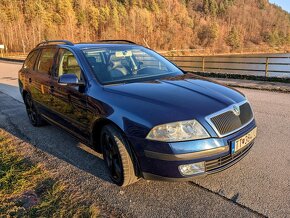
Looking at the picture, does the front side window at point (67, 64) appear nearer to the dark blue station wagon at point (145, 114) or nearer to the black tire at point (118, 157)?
the dark blue station wagon at point (145, 114)

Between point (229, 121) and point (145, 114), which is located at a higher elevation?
point (145, 114)

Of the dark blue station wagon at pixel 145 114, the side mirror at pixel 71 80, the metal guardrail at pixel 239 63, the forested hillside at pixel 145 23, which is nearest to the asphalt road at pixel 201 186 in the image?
the dark blue station wagon at pixel 145 114

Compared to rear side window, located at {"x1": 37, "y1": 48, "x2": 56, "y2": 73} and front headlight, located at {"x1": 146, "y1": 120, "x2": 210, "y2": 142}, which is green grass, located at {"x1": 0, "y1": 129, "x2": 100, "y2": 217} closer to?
front headlight, located at {"x1": 146, "y1": 120, "x2": 210, "y2": 142}

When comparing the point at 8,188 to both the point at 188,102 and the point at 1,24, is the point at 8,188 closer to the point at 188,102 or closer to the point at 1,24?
the point at 188,102

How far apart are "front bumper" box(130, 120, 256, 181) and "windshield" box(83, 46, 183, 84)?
112 centimetres

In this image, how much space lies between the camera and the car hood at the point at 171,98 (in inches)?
101

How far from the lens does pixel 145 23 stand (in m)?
87.8

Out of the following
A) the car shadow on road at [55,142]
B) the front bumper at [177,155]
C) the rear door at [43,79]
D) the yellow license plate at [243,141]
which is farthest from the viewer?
the rear door at [43,79]

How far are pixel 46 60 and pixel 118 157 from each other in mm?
2653

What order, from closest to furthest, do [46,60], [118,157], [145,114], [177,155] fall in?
[177,155], [145,114], [118,157], [46,60]

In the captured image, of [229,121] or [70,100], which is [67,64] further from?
[229,121]

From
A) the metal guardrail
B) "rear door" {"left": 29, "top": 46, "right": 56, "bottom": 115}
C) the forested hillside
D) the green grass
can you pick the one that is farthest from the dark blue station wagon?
the forested hillside

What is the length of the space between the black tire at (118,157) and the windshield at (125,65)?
71cm

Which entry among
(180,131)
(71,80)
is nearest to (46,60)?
(71,80)
